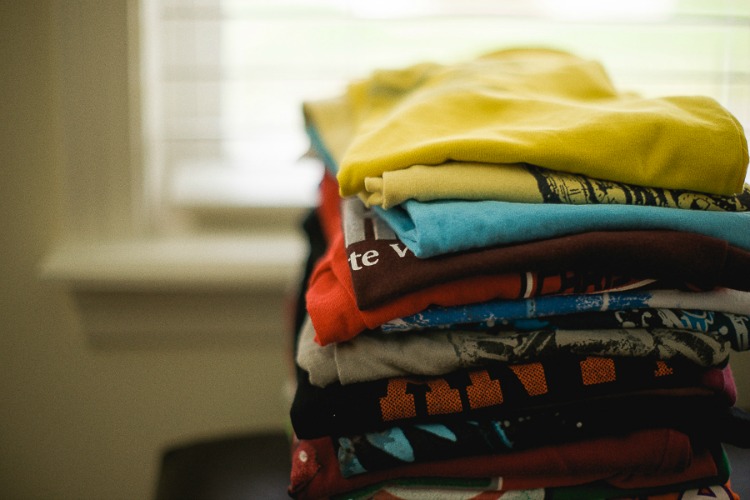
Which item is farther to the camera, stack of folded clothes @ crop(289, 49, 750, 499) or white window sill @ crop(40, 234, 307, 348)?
white window sill @ crop(40, 234, 307, 348)

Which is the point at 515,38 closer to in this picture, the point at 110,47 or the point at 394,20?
the point at 394,20

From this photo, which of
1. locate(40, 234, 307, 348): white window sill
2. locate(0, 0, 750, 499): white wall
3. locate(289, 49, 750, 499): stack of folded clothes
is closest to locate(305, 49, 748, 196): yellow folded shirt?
locate(289, 49, 750, 499): stack of folded clothes

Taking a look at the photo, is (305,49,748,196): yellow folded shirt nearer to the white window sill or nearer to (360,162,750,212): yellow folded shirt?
(360,162,750,212): yellow folded shirt

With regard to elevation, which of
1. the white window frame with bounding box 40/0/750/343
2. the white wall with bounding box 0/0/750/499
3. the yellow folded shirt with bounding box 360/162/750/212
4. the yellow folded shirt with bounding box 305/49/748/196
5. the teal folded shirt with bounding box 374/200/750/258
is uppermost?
the yellow folded shirt with bounding box 305/49/748/196

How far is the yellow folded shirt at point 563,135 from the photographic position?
0.43 meters

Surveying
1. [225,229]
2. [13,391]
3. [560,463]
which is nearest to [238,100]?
[225,229]

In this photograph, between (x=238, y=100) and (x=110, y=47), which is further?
(x=238, y=100)

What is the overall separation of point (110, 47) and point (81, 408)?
542 mm

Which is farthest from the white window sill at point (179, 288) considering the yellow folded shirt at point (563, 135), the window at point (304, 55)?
the yellow folded shirt at point (563, 135)

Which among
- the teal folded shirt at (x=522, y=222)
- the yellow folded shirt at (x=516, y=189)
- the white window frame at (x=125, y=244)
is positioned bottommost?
the white window frame at (x=125, y=244)

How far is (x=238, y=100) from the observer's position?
0.95 m

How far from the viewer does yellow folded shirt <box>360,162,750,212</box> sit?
416mm

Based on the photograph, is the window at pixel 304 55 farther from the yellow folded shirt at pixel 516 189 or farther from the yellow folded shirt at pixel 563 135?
the yellow folded shirt at pixel 516 189

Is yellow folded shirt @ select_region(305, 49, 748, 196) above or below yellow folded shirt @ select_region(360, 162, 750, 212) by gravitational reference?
above
